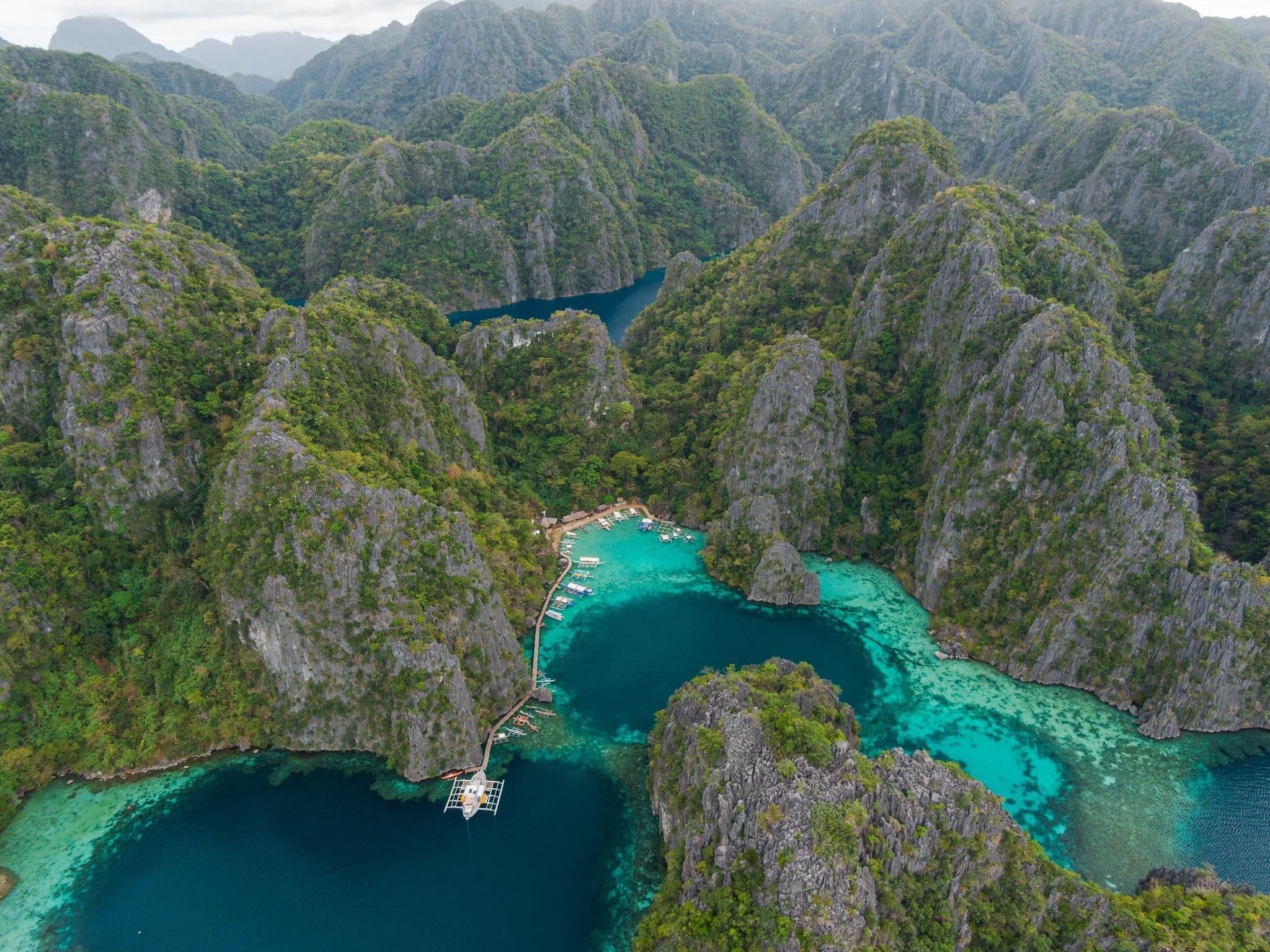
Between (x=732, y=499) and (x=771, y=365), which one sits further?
(x=771, y=365)

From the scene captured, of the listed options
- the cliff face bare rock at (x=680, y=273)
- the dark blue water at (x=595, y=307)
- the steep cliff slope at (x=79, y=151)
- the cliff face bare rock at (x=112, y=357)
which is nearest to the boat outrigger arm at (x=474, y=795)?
the cliff face bare rock at (x=112, y=357)

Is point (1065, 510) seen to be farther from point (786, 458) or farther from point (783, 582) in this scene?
point (786, 458)

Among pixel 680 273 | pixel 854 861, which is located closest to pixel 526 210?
pixel 680 273

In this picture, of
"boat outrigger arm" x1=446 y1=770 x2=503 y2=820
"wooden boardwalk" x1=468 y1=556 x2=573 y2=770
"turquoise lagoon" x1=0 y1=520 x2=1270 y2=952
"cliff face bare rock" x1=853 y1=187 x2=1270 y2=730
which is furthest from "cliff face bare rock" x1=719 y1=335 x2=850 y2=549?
"boat outrigger arm" x1=446 y1=770 x2=503 y2=820

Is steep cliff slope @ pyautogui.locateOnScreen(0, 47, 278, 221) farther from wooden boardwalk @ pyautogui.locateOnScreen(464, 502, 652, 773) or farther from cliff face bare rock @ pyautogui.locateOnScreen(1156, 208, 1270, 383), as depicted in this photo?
cliff face bare rock @ pyautogui.locateOnScreen(1156, 208, 1270, 383)

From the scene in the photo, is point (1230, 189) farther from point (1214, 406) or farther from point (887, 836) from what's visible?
point (887, 836)
